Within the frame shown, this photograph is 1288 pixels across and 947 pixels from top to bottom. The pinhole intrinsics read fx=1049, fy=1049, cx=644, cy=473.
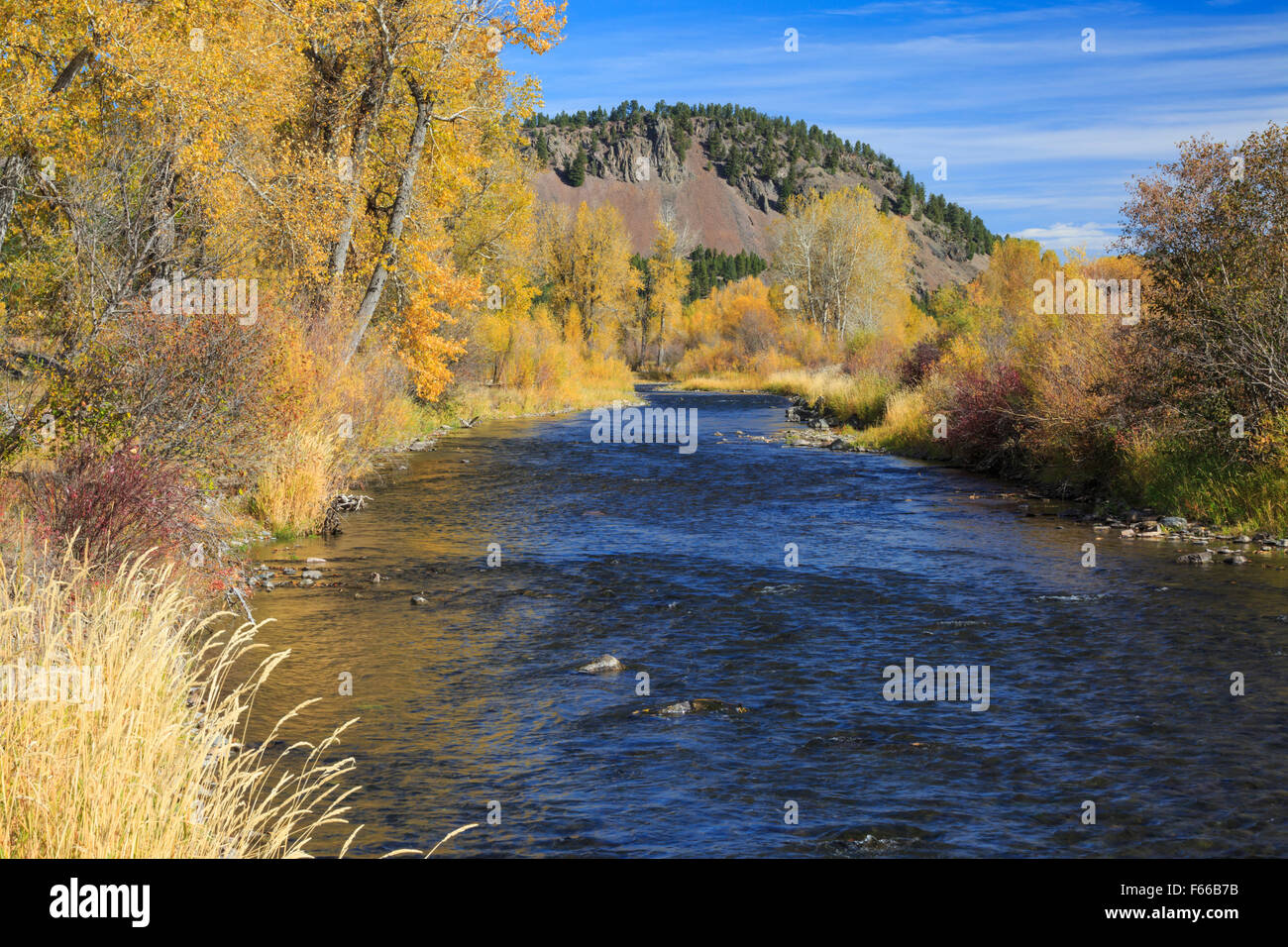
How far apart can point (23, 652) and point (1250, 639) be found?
1242 centimetres

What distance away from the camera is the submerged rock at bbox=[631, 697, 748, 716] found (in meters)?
10.1

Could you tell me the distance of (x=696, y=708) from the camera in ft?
33.5

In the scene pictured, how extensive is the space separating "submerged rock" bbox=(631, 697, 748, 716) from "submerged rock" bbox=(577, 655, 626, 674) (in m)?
1.28

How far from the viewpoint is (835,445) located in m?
36.1

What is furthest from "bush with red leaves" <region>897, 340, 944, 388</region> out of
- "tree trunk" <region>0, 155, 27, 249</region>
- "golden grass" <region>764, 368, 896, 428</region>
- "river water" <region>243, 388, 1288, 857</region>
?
"tree trunk" <region>0, 155, 27, 249</region>
